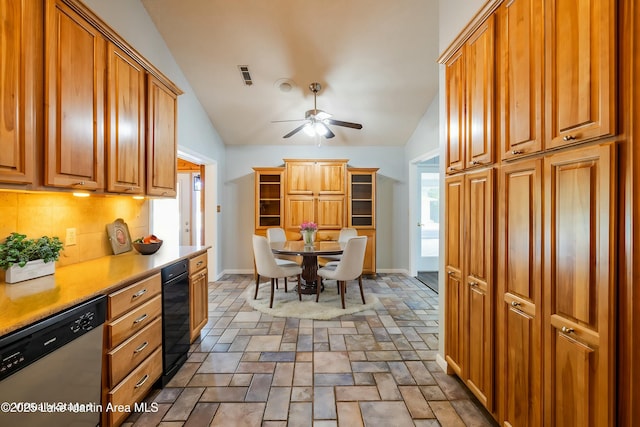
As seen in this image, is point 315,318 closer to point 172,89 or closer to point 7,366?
point 7,366

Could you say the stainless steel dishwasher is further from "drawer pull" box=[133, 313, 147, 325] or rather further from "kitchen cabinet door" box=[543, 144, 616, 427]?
"kitchen cabinet door" box=[543, 144, 616, 427]

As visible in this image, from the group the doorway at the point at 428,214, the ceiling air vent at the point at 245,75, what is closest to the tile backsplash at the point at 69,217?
the ceiling air vent at the point at 245,75

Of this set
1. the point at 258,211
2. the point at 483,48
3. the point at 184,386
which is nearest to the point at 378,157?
the point at 258,211

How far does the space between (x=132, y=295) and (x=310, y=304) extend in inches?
95.7

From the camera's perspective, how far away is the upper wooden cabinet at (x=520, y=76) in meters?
1.31

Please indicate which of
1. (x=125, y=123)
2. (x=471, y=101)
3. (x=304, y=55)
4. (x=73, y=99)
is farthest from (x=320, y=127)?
(x=73, y=99)

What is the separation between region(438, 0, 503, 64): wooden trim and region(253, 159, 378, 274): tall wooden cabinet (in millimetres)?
2998

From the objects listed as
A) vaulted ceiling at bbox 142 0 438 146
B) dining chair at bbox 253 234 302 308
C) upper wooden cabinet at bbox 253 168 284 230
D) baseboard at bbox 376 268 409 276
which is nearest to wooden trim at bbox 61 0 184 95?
Result: vaulted ceiling at bbox 142 0 438 146

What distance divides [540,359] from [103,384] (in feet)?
7.11

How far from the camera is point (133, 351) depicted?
1.68 meters

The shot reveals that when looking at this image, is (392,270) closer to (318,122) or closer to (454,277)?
(318,122)

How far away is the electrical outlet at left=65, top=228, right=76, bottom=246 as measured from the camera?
6.42 feet

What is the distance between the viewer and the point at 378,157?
5.53 metres

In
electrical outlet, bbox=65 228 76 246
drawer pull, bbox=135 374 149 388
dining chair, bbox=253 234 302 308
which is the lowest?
drawer pull, bbox=135 374 149 388
